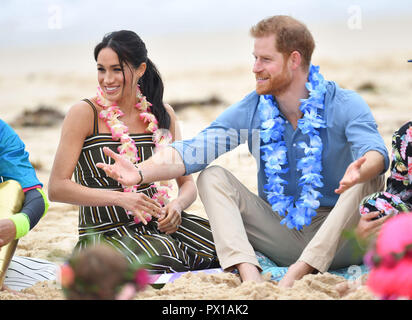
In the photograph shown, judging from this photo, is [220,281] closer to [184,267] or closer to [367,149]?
[184,267]

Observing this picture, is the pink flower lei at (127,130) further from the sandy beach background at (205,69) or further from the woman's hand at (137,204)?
the sandy beach background at (205,69)

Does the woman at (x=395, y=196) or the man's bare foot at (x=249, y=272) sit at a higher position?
the woman at (x=395, y=196)

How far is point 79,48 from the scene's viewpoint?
1930cm

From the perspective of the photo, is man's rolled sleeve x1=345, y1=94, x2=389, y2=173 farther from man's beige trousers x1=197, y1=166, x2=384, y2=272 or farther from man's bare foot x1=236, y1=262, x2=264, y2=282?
man's bare foot x1=236, y1=262, x2=264, y2=282

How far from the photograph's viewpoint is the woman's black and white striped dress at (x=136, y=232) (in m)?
3.44

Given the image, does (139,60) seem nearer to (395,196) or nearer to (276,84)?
(276,84)

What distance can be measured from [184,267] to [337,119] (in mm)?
1160

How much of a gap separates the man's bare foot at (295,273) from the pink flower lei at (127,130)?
88 centimetres

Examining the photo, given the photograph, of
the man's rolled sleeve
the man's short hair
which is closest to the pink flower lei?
the man's short hair

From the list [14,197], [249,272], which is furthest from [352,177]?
[14,197]
